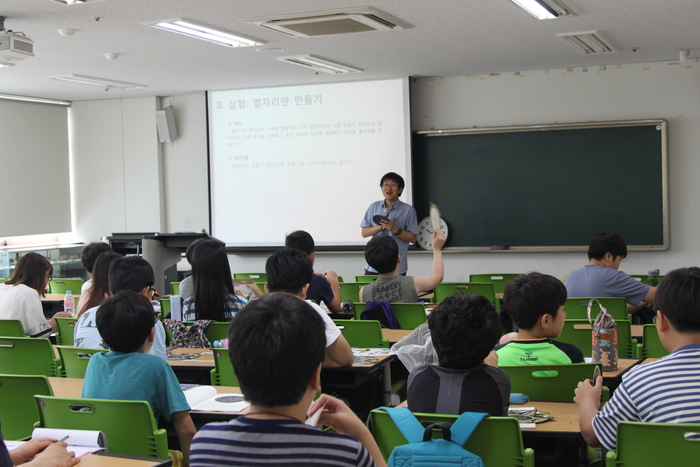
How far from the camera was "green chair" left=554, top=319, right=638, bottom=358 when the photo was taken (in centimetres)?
372

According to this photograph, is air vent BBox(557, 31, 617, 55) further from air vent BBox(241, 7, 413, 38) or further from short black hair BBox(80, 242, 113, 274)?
short black hair BBox(80, 242, 113, 274)

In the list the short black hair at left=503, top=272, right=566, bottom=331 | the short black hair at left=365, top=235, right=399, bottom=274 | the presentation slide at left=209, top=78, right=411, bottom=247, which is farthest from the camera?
the presentation slide at left=209, top=78, right=411, bottom=247

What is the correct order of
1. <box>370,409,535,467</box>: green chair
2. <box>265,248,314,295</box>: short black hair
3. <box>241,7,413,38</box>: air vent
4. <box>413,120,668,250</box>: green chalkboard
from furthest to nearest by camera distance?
<box>413,120,668,250</box>: green chalkboard
<box>241,7,413,38</box>: air vent
<box>265,248,314,295</box>: short black hair
<box>370,409,535,467</box>: green chair

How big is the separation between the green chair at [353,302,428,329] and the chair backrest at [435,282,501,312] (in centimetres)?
69

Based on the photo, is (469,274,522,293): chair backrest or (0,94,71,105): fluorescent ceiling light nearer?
(469,274,522,293): chair backrest

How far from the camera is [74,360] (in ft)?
11.5

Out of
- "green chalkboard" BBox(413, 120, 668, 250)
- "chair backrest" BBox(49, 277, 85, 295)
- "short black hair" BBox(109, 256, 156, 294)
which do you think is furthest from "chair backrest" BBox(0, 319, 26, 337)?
"green chalkboard" BBox(413, 120, 668, 250)

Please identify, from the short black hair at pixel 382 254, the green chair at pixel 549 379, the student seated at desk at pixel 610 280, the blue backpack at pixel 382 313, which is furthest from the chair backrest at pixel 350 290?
the green chair at pixel 549 379

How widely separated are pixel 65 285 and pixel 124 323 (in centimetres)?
514

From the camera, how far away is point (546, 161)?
26.1ft

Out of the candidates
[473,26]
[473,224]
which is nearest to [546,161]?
[473,224]

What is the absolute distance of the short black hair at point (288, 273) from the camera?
355 cm

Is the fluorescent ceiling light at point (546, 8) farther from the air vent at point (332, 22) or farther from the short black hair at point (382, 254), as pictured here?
the short black hair at point (382, 254)

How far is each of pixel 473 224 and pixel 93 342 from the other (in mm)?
5478
